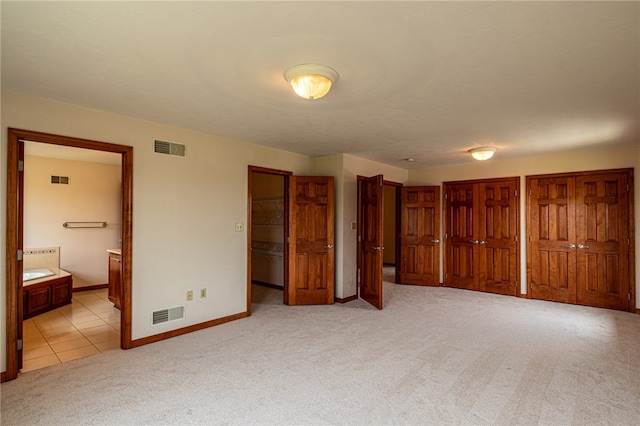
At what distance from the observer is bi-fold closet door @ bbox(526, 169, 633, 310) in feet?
15.8

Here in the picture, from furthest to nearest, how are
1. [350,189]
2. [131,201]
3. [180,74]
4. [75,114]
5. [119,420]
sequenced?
[350,189] < [131,201] < [75,114] < [180,74] < [119,420]

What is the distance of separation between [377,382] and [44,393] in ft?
8.33

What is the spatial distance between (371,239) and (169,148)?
122 inches

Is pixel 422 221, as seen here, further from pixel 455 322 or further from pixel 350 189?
pixel 455 322

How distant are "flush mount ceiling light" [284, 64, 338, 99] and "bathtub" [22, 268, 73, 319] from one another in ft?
14.3

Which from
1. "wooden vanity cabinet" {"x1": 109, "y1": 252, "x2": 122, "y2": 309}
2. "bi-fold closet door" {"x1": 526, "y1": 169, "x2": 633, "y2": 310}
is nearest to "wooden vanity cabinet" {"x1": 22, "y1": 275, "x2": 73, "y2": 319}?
"wooden vanity cabinet" {"x1": 109, "y1": 252, "x2": 122, "y2": 309}

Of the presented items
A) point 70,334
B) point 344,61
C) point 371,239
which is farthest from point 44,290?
point 344,61

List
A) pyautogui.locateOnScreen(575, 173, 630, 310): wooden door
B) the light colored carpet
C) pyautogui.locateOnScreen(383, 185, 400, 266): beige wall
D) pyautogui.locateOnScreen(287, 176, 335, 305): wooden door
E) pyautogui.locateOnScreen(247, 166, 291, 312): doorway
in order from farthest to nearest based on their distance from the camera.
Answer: pyautogui.locateOnScreen(383, 185, 400, 266): beige wall → pyautogui.locateOnScreen(247, 166, 291, 312): doorway → pyautogui.locateOnScreen(287, 176, 335, 305): wooden door → pyautogui.locateOnScreen(575, 173, 630, 310): wooden door → the light colored carpet

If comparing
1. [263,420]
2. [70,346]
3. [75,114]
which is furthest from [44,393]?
[75,114]

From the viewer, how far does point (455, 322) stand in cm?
429

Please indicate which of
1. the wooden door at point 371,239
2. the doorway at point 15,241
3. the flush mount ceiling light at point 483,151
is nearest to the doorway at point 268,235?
the wooden door at point 371,239

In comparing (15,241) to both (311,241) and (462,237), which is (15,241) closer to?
(311,241)

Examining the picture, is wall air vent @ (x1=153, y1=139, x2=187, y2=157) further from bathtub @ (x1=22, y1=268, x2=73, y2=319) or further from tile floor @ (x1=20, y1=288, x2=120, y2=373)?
bathtub @ (x1=22, y1=268, x2=73, y2=319)

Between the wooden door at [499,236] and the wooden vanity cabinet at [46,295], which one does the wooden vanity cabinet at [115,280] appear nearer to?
the wooden vanity cabinet at [46,295]
